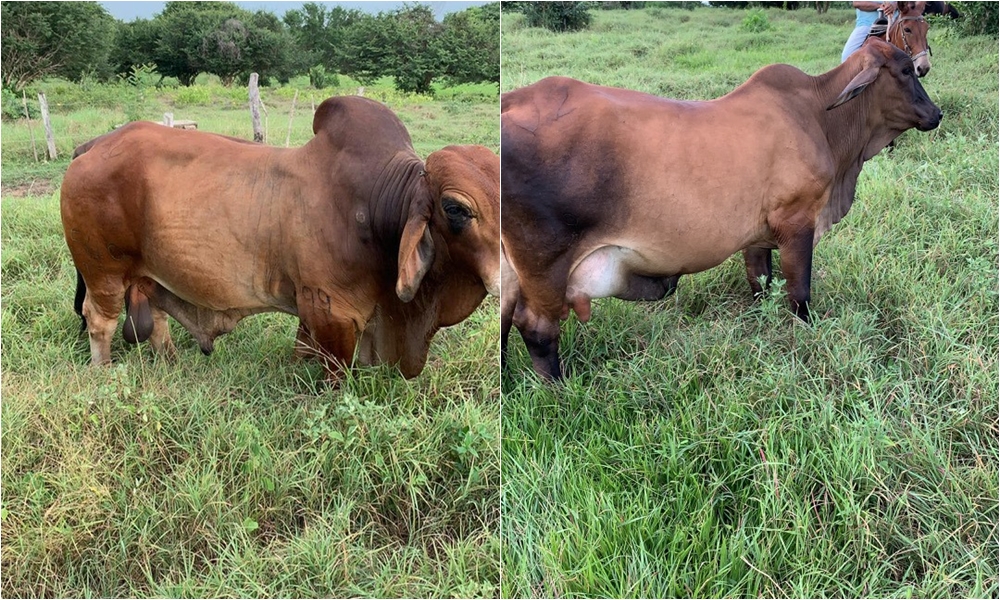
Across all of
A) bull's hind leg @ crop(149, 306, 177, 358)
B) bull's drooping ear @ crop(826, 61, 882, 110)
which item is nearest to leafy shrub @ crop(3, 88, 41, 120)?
bull's hind leg @ crop(149, 306, 177, 358)

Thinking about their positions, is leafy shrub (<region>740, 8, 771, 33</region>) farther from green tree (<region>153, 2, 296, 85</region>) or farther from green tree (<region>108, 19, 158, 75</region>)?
green tree (<region>108, 19, 158, 75</region>)

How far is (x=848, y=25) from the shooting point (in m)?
4.55

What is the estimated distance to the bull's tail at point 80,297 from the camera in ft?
8.83

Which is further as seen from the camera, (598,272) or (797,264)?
(797,264)

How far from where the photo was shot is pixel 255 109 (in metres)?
2.47

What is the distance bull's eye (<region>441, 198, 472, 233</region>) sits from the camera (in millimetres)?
2008

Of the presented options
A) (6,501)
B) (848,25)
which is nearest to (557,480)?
(6,501)

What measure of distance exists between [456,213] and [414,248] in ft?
0.57

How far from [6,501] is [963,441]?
2.66 meters

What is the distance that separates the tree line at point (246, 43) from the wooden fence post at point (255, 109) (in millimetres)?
25

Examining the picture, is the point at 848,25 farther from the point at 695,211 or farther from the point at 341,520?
the point at 341,520

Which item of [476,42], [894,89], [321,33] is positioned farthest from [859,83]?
[321,33]

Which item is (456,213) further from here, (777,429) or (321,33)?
(777,429)

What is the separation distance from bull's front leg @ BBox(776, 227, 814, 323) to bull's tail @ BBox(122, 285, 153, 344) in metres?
2.39
